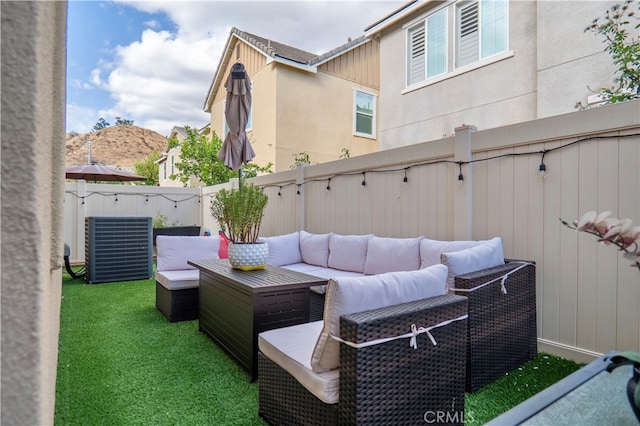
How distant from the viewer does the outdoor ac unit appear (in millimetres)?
6062

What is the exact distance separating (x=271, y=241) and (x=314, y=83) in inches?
248

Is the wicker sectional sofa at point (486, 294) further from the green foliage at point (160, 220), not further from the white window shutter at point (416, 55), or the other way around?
the green foliage at point (160, 220)

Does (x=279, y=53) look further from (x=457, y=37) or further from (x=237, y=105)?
(x=237, y=105)

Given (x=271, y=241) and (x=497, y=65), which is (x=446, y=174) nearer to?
(x=271, y=241)

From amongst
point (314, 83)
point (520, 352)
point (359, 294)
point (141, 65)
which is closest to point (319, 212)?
point (520, 352)

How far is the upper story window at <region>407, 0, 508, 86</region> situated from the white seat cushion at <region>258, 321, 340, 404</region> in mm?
5917

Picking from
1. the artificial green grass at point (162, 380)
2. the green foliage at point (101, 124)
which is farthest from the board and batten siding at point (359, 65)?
the green foliage at point (101, 124)

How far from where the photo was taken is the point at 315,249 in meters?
5.05

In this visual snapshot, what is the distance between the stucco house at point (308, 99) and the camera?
9375mm

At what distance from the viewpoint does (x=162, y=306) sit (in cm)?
433

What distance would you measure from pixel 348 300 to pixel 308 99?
8876 millimetres

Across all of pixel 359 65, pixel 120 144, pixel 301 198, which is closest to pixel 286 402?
pixel 301 198

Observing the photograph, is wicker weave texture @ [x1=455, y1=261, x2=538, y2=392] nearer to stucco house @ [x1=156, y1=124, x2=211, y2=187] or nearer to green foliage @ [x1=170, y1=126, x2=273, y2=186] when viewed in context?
green foliage @ [x1=170, y1=126, x2=273, y2=186]

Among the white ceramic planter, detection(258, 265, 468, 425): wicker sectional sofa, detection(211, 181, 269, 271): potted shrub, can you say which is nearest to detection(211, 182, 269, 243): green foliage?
detection(211, 181, 269, 271): potted shrub
